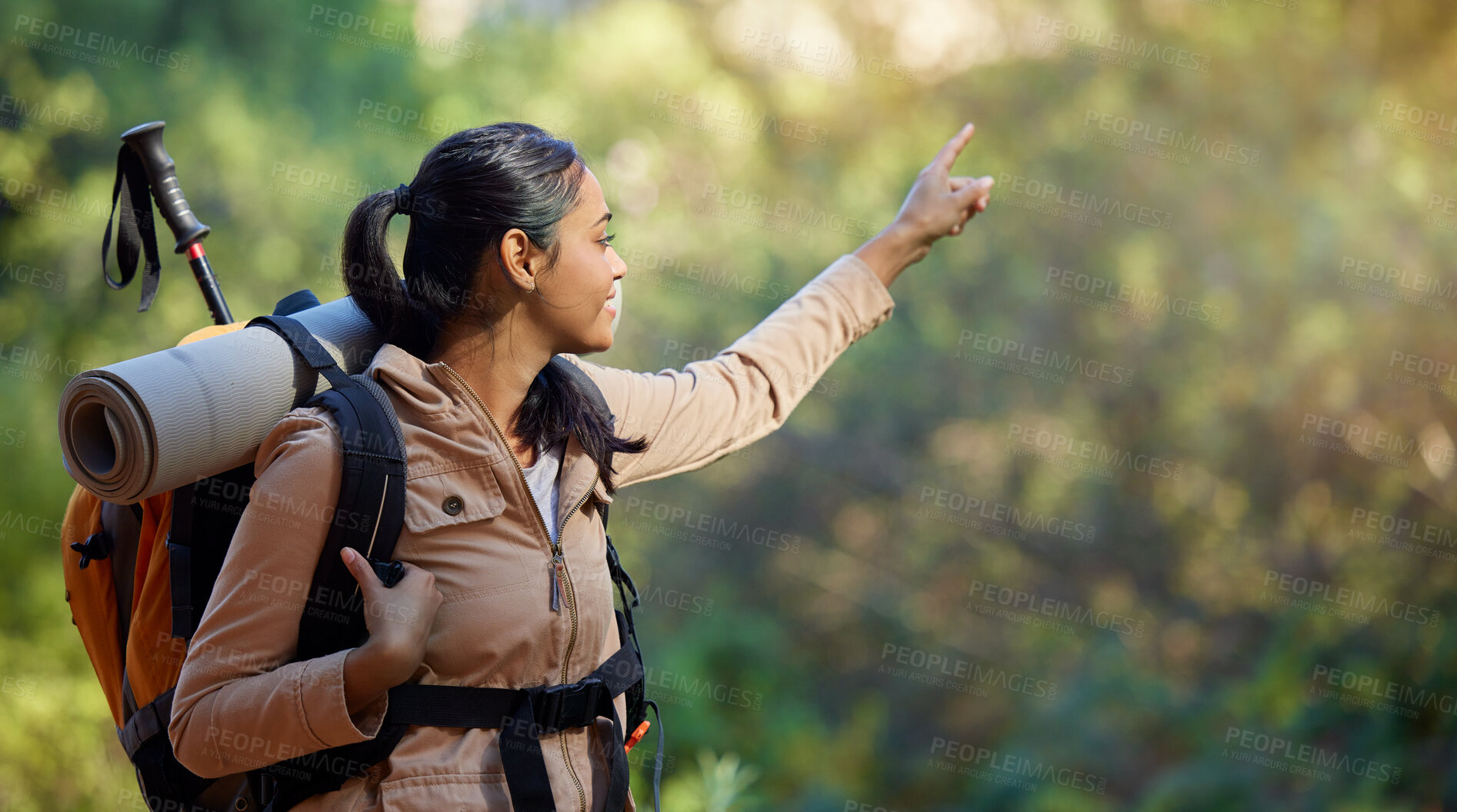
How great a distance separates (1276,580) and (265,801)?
6.42 meters

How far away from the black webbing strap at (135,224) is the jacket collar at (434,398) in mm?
700

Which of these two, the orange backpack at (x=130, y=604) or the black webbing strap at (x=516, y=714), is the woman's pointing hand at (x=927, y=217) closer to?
the black webbing strap at (x=516, y=714)

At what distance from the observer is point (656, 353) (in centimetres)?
786

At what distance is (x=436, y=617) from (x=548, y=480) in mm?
291

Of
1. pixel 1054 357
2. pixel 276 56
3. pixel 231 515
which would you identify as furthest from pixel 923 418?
pixel 231 515

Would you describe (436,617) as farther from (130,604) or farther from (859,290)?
(859,290)

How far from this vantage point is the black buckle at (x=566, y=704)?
138 cm

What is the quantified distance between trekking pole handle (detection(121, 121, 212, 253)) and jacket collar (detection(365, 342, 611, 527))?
25.8 inches

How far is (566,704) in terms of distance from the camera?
1.41 m

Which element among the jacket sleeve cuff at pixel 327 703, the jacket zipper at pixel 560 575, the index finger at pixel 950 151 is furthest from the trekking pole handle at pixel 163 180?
the index finger at pixel 950 151

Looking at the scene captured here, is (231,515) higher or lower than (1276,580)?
lower

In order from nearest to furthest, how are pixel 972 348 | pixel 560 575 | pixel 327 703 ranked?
1. pixel 327 703
2. pixel 560 575
3. pixel 972 348

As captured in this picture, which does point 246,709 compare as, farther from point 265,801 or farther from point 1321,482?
point 1321,482

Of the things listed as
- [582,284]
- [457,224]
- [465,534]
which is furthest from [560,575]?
[457,224]
